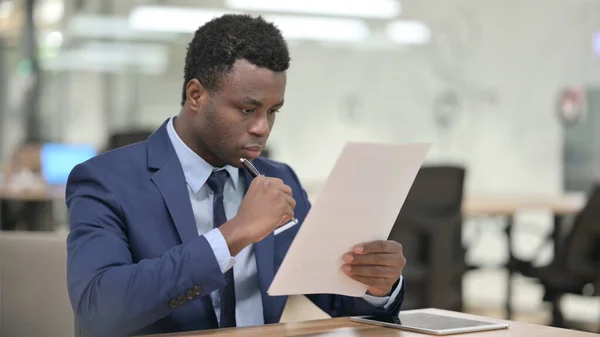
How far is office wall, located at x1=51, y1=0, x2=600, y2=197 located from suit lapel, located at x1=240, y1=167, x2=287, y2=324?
5.57 meters

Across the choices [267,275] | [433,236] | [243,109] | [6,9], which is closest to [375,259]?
[267,275]

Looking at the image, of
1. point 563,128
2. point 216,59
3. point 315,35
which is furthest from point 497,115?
point 216,59

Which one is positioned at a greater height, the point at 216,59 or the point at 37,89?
the point at 216,59

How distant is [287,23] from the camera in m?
7.38

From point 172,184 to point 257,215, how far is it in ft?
0.89

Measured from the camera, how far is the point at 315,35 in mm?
7406

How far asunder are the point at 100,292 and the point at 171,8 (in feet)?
20.2

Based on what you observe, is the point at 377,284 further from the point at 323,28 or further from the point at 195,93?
the point at 323,28

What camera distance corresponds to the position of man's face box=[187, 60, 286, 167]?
1.67 m

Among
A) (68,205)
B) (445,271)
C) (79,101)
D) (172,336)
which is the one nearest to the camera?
(172,336)

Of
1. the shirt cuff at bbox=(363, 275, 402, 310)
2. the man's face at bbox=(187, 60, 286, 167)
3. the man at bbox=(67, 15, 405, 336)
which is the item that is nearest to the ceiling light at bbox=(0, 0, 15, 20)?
the man at bbox=(67, 15, 405, 336)

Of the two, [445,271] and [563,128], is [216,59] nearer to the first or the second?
[445,271]

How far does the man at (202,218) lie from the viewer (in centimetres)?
147

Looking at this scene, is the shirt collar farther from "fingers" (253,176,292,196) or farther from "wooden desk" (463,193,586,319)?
"wooden desk" (463,193,586,319)
